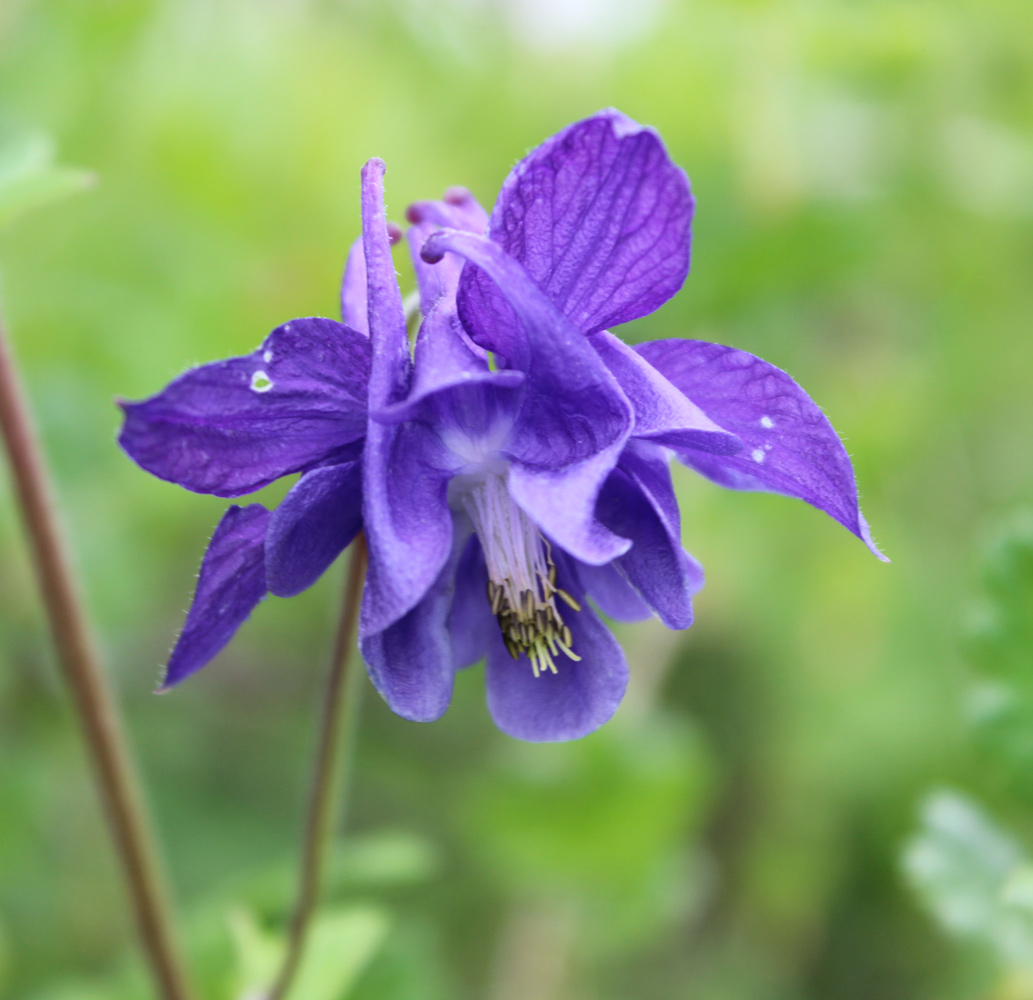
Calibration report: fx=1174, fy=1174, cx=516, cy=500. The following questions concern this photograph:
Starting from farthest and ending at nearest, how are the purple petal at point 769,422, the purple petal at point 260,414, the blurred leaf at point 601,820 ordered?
the blurred leaf at point 601,820
the purple petal at point 769,422
the purple petal at point 260,414

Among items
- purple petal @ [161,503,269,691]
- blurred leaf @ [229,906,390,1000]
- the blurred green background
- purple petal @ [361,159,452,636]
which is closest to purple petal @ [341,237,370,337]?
purple petal @ [361,159,452,636]

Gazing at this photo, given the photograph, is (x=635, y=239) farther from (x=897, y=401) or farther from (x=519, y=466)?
(x=897, y=401)

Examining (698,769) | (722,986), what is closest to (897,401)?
(698,769)

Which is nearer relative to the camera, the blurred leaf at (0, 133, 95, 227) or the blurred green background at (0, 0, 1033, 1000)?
the blurred leaf at (0, 133, 95, 227)

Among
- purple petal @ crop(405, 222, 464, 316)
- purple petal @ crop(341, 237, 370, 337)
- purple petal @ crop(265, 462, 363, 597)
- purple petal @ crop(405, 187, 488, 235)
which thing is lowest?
purple petal @ crop(265, 462, 363, 597)

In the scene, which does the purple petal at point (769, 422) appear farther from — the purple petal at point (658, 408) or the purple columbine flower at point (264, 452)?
the purple columbine flower at point (264, 452)

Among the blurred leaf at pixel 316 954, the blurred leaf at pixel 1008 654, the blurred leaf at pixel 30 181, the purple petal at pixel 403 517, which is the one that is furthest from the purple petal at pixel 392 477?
the blurred leaf at pixel 1008 654

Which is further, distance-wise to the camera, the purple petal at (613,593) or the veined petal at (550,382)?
the purple petal at (613,593)

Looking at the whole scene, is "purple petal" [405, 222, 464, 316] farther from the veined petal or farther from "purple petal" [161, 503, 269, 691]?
"purple petal" [161, 503, 269, 691]
